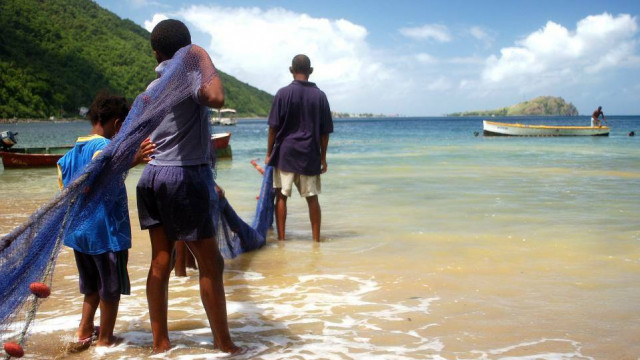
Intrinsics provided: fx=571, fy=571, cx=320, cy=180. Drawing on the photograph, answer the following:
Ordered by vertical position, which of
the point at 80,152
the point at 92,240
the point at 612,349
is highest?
the point at 80,152

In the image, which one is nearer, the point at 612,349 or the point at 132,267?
the point at 612,349

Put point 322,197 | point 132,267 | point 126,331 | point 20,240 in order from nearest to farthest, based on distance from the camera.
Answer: point 20,240 < point 126,331 < point 132,267 < point 322,197

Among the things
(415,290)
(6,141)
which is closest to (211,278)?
(415,290)

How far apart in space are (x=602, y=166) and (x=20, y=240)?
55.6 ft

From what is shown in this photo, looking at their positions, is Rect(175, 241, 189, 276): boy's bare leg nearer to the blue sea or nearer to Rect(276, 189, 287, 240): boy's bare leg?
the blue sea

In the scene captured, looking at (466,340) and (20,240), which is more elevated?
(20,240)

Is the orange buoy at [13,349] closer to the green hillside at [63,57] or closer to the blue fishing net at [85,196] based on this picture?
the blue fishing net at [85,196]

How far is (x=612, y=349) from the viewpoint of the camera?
3.19 metres

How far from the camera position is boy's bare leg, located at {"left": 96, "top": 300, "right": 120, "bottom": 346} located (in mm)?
3098

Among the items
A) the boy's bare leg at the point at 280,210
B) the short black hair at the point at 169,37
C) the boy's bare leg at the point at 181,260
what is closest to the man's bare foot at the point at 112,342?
the boy's bare leg at the point at 181,260

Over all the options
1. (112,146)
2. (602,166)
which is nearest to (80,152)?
(112,146)

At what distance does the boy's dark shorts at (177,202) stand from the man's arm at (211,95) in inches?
13.9

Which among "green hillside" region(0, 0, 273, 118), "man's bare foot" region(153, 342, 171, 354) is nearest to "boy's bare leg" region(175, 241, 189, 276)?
"man's bare foot" region(153, 342, 171, 354)

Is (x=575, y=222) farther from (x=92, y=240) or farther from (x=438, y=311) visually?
(x=92, y=240)
